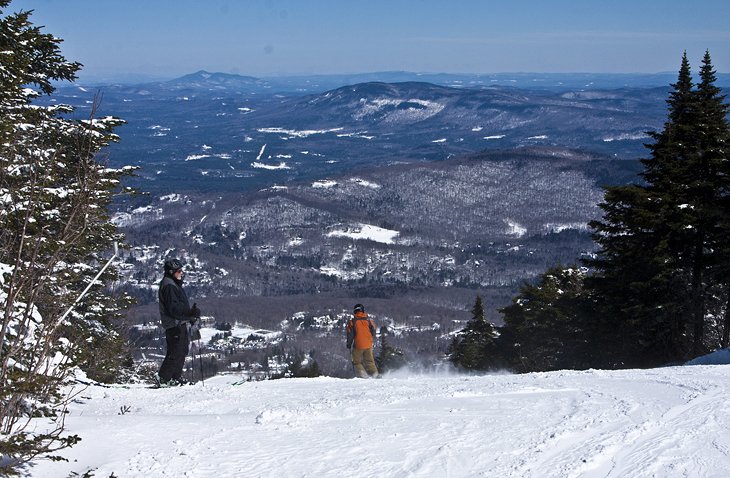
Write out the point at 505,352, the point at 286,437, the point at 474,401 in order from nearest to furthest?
the point at 286,437
the point at 474,401
the point at 505,352

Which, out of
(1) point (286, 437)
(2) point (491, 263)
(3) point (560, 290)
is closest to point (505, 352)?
(3) point (560, 290)

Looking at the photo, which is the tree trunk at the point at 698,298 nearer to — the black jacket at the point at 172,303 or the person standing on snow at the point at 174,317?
the person standing on snow at the point at 174,317

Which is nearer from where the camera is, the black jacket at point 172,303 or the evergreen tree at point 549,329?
the black jacket at point 172,303

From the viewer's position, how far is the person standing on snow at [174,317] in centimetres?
1009

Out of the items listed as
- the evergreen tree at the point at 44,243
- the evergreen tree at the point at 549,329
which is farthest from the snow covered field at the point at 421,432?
the evergreen tree at the point at 549,329

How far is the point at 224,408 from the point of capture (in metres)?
7.69

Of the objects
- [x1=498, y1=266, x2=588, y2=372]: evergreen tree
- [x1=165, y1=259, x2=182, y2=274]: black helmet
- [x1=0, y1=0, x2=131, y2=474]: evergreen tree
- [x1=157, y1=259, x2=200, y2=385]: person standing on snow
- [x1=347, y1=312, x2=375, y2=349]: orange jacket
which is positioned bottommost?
[x1=498, y1=266, x2=588, y2=372]: evergreen tree

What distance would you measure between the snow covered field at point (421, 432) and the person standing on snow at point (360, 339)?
374 cm

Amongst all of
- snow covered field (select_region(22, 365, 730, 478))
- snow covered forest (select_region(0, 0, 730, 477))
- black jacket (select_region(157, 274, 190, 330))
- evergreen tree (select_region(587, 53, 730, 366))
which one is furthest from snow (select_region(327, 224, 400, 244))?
snow covered field (select_region(22, 365, 730, 478))

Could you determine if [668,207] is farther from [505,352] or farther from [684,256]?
[505,352]

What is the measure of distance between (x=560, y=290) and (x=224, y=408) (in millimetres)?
24209

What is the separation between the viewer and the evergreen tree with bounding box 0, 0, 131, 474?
441 centimetres

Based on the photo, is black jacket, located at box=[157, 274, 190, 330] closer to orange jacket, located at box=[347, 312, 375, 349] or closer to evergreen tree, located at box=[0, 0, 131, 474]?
evergreen tree, located at box=[0, 0, 131, 474]

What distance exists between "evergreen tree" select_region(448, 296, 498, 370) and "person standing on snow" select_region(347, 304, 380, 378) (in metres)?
20.3
